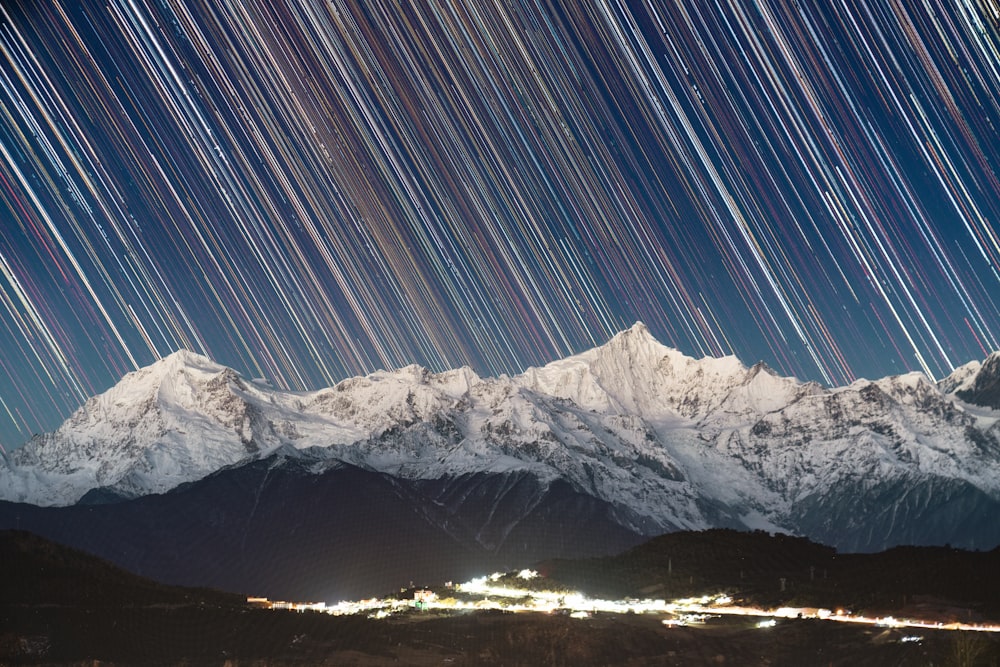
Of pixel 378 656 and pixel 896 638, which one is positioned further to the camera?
pixel 378 656

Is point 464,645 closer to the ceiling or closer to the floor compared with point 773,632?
closer to the ceiling

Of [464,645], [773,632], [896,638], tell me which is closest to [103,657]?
[464,645]

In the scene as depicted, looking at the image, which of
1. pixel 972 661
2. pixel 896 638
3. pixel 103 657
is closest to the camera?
pixel 972 661

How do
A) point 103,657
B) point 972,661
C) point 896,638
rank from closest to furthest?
point 972,661
point 896,638
point 103,657

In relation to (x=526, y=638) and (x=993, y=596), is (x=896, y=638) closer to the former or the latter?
(x=993, y=596)

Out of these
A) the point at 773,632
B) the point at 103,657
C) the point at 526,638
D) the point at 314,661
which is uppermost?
the point at 103,657

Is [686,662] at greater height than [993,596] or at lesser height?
greater

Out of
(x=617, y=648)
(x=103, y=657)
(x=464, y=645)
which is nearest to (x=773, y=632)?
(x=617, y=648)

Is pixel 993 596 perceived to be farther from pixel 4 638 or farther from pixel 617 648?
pixel 4 638

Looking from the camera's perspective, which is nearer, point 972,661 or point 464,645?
point 972,661
